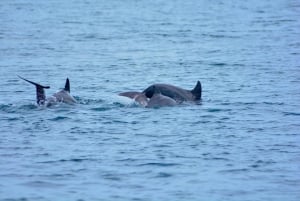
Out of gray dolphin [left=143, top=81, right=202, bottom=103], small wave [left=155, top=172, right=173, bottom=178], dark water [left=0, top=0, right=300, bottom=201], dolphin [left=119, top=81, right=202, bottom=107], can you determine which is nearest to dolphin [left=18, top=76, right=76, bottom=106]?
dark water [left=0, top=0, right=300, bottom=201]

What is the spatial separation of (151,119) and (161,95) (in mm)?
1739

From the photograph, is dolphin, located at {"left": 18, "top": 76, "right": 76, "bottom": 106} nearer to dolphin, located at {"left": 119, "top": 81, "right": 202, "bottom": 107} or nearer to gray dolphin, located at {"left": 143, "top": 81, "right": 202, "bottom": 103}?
dolphin, located at {"left": 119, "top": 81, "right": 202, "bottom": 107}

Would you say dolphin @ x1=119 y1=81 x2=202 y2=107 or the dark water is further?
dolphin @ x1=119 y1=81 x2=202 y2=107

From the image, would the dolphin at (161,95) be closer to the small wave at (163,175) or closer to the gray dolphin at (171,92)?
the gray dolphin at (171,92)

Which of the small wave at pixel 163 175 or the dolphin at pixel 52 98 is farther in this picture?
the dolphin at pixel 52 98

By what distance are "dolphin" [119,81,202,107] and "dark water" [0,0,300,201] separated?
1.00ft

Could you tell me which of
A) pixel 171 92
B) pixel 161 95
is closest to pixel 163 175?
pixel 161 95

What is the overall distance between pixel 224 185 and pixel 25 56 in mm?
A: 18624

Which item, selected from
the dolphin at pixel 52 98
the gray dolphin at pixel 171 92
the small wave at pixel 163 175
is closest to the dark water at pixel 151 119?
the small wave at pixel 163 175

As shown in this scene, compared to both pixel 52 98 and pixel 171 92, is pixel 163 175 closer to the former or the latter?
pixel 52 98

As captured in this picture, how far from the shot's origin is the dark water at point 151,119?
15281 millimetres

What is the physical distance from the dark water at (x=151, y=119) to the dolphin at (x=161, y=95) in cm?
31

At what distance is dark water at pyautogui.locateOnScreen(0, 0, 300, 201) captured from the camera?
15281 millimetres

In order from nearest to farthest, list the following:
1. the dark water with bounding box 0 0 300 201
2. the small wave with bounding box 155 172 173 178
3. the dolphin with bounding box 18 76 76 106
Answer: the dark water with bounding box 0 0 300 201, the small wave with bounding box 155 172 173 178, the dolphin with bounding box 18 76 76 106
